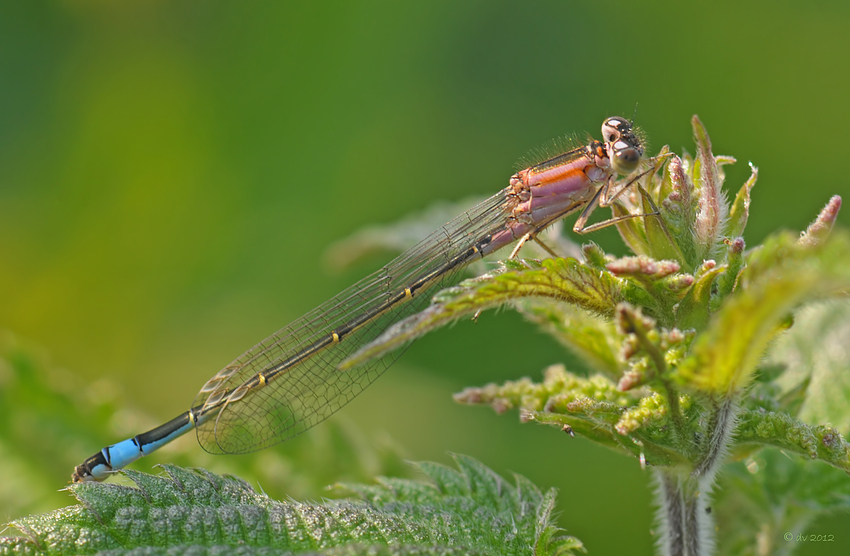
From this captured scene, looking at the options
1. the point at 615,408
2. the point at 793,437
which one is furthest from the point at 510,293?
the point at 793,437

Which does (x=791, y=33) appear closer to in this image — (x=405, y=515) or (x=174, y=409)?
(x=405, y=515)

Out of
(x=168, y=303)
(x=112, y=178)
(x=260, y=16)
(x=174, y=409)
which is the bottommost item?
(x=174, y=409)

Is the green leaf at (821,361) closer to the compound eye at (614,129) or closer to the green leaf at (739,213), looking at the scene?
the green leaf at (739,213)

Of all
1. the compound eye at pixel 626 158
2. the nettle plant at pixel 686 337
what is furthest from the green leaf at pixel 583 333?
the compound eye at pixel 626 158

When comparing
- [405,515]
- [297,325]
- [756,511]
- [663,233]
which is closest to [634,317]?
[663,233]

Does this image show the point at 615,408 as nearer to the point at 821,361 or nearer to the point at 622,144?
the point at 622,144

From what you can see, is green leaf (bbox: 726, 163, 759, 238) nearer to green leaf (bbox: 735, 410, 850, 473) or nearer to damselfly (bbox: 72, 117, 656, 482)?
green leaf (bbox: 735, 410, 850, 473)

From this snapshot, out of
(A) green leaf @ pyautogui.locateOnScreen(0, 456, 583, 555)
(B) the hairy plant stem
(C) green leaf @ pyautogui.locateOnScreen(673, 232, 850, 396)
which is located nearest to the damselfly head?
(C) green leaf @ pyautogui.locateOnScreen(673, 232, 850, 396)
